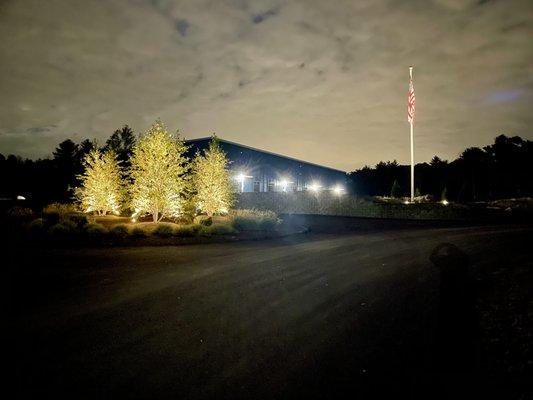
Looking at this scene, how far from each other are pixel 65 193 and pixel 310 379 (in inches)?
1873

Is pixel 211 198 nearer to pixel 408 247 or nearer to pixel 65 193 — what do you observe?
pixel 408 247

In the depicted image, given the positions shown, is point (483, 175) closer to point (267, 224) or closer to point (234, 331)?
point (267, 224)

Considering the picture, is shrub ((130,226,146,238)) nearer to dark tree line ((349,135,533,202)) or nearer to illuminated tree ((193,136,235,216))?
illuminated tree ((193,136,235,216))

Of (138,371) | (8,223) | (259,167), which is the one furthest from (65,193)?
(138,371)

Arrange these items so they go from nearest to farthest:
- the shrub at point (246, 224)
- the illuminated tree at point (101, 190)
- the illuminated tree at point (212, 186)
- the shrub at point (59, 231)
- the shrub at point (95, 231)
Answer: the shrub at point (59, 231) < the shrub at point (95, 231) < the shrub at point (246, 224) < the illuminated tree at point (212, 186) < the illuminated tree at point (101, 190)

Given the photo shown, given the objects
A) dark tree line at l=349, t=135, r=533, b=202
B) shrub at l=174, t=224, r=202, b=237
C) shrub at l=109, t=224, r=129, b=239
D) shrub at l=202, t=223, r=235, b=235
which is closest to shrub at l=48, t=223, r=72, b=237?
shrub at l=109, t=224, r=129, b=239

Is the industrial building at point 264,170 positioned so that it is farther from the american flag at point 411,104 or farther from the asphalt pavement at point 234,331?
the asphalt pavement at point 234,331

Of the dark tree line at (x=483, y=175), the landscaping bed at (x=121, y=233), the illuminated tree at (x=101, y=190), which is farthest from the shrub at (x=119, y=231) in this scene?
the dark tree line at (x=483, y=175)

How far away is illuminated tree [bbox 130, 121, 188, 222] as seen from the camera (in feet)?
67.0

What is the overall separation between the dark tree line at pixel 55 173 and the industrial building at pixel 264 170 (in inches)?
607

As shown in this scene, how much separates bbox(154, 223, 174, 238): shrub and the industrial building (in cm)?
2019

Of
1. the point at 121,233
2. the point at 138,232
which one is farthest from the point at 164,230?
the point at 121,233

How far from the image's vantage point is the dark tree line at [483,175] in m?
56.3

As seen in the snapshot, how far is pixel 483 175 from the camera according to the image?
59.6 metres
